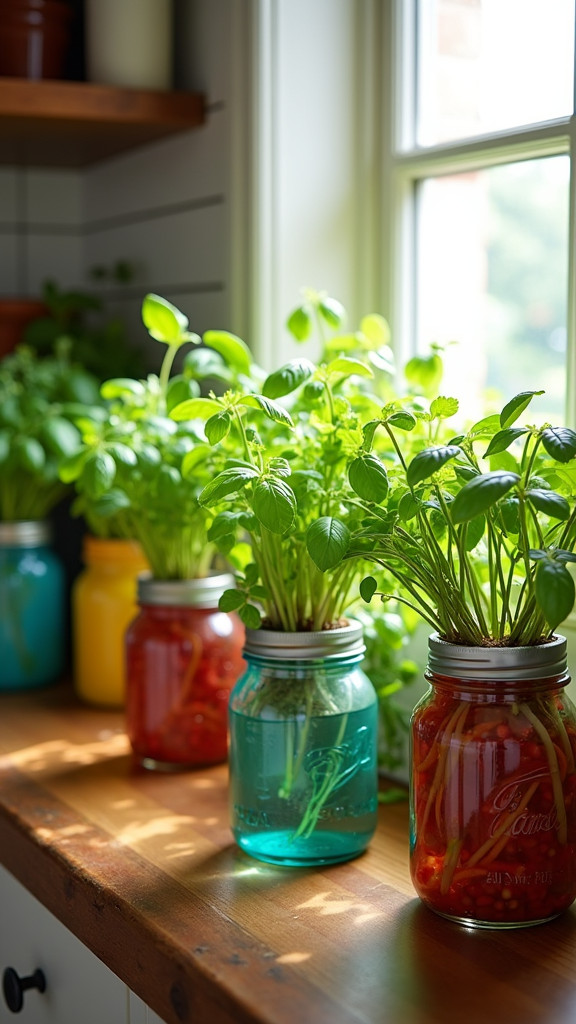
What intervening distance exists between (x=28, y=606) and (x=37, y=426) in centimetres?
27

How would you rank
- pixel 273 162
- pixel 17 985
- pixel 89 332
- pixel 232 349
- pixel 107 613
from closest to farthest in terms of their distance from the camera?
pixel 17 985 < pixel 232 349 < pixel 273 162 < pixel 107 613 < pixel 89 332

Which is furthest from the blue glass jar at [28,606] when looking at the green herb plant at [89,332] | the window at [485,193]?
the window at [485,193]

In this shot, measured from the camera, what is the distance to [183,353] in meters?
1.78

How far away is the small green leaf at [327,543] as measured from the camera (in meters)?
0.97

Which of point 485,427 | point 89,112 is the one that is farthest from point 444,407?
point 89,112

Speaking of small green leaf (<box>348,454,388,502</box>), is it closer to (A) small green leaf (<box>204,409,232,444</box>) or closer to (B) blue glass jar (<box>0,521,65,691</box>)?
(A) small green leaf (<box>204,409,232,444</box>)

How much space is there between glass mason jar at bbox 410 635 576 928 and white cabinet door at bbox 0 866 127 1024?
316mm

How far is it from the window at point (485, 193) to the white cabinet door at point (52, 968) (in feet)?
2.27

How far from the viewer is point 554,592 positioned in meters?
0.85

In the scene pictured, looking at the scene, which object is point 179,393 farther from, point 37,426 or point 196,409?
point 37,426

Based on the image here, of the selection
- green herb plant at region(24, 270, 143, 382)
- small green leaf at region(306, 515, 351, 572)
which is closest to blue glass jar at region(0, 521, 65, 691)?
green herb plant at region(24, 270, 143, 382)

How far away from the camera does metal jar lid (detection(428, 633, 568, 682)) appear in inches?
38.0

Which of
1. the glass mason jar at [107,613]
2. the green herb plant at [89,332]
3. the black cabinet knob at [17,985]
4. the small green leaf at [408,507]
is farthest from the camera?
the green herb plant at [89,332]

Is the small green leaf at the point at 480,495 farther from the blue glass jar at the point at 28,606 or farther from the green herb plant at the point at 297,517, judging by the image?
the blue glass jar at the point at 28,606
